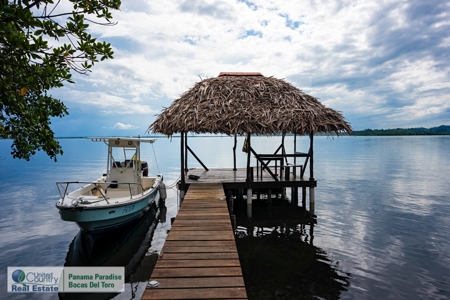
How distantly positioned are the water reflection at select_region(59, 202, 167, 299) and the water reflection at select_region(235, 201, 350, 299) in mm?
2917

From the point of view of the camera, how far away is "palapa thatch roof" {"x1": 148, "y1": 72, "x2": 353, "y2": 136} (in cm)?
988

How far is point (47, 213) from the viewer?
13.3 m

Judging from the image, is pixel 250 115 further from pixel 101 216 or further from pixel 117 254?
pixel 117 254

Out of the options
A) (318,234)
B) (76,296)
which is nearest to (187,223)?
(76,296)

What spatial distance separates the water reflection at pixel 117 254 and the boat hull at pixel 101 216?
40cm

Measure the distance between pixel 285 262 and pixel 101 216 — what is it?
18.2 ft

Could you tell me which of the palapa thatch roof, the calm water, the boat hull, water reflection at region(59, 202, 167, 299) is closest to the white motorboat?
the boat hull

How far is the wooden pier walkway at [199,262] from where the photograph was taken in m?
3.43

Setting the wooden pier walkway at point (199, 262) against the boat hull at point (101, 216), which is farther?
the boat hull at point (101, 216)

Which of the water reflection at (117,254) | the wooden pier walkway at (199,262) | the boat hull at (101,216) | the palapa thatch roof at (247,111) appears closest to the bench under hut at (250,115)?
the palapa thatch roof at (247,111)

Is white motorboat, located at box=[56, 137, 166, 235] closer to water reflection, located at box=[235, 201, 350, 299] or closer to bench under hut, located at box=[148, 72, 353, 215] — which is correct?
bench under hut, located at box=[148, 72, 353, 215]

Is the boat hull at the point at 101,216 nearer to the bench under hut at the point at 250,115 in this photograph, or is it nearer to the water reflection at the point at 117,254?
the water reflection at the point at 117,254

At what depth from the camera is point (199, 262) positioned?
4.22 metres

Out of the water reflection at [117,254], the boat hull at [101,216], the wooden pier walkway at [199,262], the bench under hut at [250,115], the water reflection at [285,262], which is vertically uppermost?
the bench under hut at [250,115]
